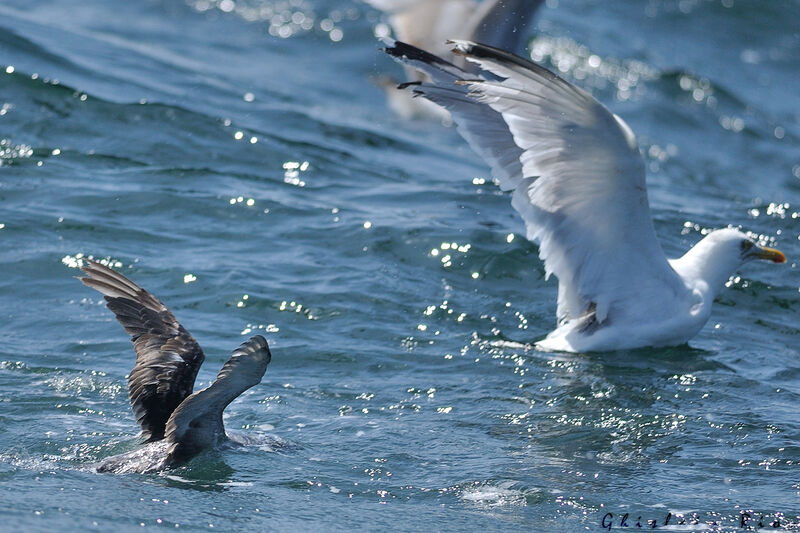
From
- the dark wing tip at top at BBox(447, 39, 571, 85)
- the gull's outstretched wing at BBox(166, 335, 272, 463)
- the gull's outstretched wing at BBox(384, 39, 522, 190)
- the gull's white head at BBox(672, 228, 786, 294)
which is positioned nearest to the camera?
the gull's outstretched wing at BBox(166, 335, 272, 463)

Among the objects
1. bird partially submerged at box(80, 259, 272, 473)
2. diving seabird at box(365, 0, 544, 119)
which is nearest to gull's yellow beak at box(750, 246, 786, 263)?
diving seabird at box(365, 0, 544, 119)

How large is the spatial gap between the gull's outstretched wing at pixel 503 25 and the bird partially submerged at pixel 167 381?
6710 mm

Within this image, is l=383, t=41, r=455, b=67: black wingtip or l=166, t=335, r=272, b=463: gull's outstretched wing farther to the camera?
l=383, t=41, r=455, b=67: black wingtip

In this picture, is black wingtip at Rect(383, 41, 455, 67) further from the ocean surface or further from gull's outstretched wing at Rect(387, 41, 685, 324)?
the ocean surface

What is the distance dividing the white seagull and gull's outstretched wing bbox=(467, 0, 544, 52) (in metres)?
4.27

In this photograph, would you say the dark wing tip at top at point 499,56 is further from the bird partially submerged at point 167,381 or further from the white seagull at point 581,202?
the bird partially submerged at point 167,381

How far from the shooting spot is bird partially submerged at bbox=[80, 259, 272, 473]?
577 centimetres

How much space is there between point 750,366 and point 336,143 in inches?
250

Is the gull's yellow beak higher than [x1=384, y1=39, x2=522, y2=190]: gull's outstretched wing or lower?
lower

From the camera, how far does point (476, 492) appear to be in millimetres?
5938

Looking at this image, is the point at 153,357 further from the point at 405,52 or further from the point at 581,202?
the point at 581,202

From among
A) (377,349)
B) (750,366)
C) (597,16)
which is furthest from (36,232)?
(597,16)

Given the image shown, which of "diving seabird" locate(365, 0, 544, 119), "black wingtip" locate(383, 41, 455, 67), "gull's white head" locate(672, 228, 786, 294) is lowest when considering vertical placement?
"gull's white head" locate(672, 228, 786, 294)

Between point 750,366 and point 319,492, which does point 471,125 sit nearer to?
point 750,366
